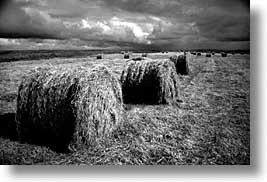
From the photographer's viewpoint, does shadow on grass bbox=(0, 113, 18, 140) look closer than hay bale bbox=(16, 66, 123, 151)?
No

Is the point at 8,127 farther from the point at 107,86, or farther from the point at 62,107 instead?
the point at 107,86

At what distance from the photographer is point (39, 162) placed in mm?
2297

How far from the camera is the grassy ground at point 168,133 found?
7.66 ft

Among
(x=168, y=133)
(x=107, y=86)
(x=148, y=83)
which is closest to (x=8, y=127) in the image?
(x=107, y=86)

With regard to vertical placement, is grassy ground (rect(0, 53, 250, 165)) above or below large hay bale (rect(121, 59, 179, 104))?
below

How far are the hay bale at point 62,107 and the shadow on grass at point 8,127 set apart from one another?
17cm

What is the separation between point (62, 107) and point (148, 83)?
4.94 ft

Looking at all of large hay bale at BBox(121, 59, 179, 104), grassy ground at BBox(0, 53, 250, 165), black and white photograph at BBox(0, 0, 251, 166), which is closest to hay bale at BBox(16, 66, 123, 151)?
black and white photograph at BBox(0, 0, 251, 166)

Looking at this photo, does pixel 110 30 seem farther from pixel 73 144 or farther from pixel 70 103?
pixel 73 144

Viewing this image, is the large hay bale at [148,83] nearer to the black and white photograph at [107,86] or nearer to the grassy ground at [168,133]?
the grassy ground at [168,133]

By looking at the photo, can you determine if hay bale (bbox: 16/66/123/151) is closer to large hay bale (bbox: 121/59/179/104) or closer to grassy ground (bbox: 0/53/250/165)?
grassy ground (bbox: 0/53/250/165)

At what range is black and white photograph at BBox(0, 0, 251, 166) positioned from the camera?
229cm

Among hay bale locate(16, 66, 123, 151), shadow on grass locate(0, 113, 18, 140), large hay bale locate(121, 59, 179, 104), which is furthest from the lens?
large hay bale locate(121, 59, 179, 104)

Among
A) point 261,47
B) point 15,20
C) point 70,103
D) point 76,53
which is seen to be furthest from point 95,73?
point 261,47
